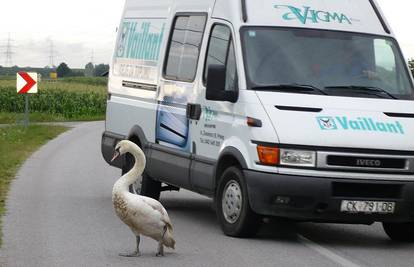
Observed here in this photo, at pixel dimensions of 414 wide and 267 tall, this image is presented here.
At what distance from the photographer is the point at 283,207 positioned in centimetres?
1059

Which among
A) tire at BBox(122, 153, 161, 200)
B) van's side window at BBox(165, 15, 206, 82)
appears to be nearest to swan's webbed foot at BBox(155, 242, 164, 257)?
van's side window at BBox(165, 15, 206, 82)

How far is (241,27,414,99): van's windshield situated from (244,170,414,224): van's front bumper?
1122 mm

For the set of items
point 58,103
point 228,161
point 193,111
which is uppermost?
point 193,111

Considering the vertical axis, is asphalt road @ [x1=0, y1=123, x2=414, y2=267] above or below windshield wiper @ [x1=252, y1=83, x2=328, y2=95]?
below

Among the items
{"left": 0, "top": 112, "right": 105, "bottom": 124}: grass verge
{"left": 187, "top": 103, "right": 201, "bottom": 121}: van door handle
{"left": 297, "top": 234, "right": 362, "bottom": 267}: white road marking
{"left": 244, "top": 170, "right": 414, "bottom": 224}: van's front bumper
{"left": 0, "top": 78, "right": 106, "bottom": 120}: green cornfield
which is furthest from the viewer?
{"left": 0, "top": 78, "right": 106, "bottom": 120}: green cornfield

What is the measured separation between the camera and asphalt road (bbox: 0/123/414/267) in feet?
31.7

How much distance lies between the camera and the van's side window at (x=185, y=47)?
1264cm

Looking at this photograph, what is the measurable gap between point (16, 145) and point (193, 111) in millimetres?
16040

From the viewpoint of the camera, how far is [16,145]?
2764 cm

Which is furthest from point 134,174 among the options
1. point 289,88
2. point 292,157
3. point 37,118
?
point 37,118

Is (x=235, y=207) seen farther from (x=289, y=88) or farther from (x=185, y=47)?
(x=185, y=47)

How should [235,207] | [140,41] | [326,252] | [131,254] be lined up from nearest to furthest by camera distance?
[131,254], [326,252], [235,207], [140,41]

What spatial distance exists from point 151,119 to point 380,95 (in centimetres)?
335

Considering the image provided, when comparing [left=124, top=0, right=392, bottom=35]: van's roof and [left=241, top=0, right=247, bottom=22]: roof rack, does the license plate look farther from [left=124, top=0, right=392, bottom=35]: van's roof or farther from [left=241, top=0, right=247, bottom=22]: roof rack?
[left=241, top=0, right=247, bottom=22]: roof rack
